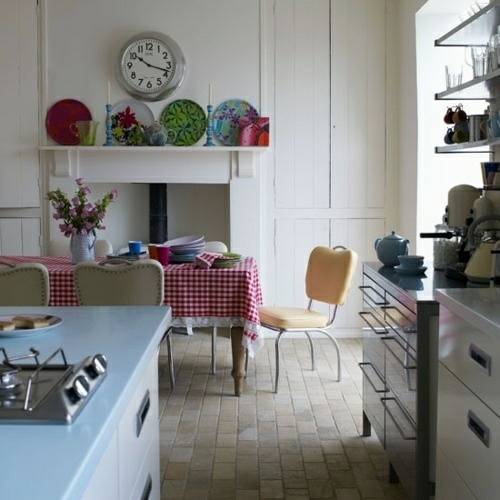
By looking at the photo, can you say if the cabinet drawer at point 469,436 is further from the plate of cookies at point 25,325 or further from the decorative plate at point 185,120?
the decorative plate at point 185,120

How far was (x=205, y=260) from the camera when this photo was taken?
13.8 feet

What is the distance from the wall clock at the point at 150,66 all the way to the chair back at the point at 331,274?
6.66 feet

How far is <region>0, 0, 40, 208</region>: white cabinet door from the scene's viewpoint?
233 inches

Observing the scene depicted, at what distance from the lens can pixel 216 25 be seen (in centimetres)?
592

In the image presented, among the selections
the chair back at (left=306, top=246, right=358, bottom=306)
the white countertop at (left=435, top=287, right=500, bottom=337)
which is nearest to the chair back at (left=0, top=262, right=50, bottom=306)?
the chair back at (left=306, top=246, right=358, bottom=306)

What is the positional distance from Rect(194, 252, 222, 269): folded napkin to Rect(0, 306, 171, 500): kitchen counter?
1.97 m

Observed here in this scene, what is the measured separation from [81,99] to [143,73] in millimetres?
540

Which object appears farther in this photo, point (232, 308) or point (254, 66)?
point (254, 66)

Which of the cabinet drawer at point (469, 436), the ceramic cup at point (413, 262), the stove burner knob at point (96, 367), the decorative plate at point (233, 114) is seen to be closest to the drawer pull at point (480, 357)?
the cabinet drawer at point (469, 436)

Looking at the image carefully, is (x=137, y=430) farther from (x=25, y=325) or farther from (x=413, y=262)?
(x=413, y=262)

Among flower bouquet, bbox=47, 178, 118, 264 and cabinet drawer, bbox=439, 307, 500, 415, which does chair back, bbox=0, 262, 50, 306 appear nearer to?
flower bouquet, bbox=47, 178, 118, 264

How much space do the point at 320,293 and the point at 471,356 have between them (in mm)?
2787

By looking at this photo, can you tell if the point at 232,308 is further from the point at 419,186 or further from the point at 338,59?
the point at 338,59

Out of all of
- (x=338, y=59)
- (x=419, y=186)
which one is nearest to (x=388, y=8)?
(x=338, y=59)
